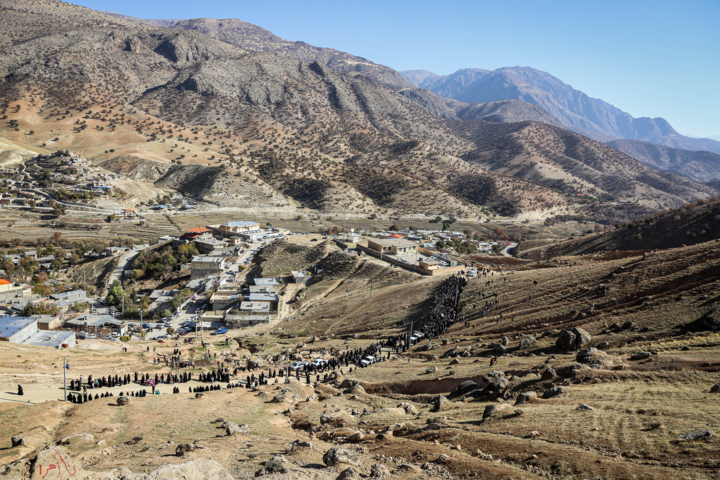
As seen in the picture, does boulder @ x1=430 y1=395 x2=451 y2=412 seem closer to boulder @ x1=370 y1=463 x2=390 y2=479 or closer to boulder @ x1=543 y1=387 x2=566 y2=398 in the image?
boulder @ x1=543 y1=387 x2=566 y2=398

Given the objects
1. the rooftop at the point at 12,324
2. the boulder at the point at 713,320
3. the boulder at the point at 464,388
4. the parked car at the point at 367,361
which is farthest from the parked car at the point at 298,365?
the rooftop at the point at 12,324

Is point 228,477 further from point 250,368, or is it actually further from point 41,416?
point 250,368

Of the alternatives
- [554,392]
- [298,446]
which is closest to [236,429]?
[298,446]

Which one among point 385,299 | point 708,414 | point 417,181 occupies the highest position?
point 417,181

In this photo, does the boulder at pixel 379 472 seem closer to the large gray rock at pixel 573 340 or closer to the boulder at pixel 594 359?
the boulder at pixel 594 359

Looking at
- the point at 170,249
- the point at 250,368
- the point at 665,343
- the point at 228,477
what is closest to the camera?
the point at 228,477

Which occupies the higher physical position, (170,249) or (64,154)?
(64,154)

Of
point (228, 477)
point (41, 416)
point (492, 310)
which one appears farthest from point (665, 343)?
point (41, 416)
